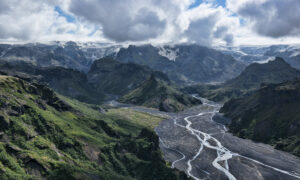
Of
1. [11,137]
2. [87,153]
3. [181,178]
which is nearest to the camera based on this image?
[11,137]

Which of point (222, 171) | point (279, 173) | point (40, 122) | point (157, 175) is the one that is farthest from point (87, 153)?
point (279, 173)

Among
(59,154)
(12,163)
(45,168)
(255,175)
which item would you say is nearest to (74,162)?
(59,154)

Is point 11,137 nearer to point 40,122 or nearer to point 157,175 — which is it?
point 40,122

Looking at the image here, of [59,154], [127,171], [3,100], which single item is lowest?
[127,171]

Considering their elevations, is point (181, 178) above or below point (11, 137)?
below

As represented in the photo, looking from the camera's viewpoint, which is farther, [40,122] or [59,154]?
[40,122]

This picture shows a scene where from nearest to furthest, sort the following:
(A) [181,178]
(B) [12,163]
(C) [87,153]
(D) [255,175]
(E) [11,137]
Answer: (B) [12,163]
(E) [11,137]
(A) [181,178]
(C) [87,153]
(D) [255,175]
